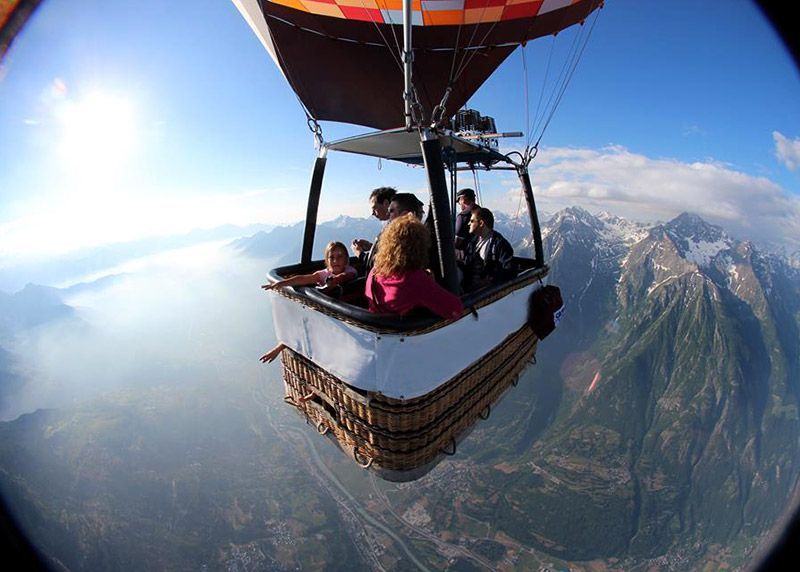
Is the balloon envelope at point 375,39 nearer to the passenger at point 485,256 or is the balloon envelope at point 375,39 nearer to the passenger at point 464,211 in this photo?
the passenger at point 464,211

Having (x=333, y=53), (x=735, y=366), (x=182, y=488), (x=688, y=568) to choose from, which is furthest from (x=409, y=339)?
(x=735, y=366)

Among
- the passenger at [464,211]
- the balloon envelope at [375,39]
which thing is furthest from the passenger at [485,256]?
the balloon envelope at [375,39]

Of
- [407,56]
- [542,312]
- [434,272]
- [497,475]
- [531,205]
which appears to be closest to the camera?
[407,56]

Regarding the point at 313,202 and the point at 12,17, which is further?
the point at 313,202

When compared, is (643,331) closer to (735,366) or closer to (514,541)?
(735,366)

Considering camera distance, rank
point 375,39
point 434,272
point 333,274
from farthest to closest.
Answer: point 375,39 < point 333,274 < point 434,272

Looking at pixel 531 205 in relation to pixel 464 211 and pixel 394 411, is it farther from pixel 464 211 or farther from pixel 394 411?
pixel 394 411

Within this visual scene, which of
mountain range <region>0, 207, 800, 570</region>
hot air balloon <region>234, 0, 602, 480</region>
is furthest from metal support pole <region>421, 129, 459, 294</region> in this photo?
mountain range <region>0, 207, 800, 570</region>

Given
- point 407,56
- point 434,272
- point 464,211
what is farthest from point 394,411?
point 464,211
